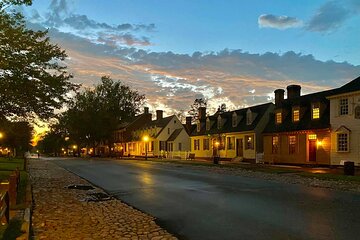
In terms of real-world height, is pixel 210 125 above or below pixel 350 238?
above

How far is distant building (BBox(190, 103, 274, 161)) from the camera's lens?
45.6 m

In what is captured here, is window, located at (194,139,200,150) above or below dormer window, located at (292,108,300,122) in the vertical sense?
below

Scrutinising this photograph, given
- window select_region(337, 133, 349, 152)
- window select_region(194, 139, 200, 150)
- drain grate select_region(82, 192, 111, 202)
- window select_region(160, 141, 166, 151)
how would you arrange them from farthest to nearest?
window select_region(160, 141, 166, 151)
window select_region(194, 139, 200, 150)
window select_region(337, 133, 349, 152)
drain grate select_region(82, 192, 111, 202)

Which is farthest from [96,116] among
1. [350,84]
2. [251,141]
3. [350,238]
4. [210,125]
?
[350,238]

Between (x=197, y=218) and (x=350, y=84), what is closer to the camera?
(x=197, y=218)

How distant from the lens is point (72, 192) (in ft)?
54.7

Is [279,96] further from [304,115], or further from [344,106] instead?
[344,106]

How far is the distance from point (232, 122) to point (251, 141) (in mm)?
6070

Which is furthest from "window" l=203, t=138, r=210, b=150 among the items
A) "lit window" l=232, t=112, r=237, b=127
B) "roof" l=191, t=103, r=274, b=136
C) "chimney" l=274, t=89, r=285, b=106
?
"chimney" l=274, t=89, r=285, b=106

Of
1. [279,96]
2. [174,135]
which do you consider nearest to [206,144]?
[174,135]

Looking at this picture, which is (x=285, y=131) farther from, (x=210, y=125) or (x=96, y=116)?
(x=96, y=116)

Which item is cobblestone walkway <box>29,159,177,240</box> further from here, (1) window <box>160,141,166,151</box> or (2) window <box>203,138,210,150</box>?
(1) window <box>160,141,166,151</box>

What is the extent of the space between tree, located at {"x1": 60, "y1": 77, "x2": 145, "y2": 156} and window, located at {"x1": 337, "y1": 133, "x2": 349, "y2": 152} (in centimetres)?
5727

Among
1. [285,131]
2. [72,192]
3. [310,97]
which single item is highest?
[310,97]
